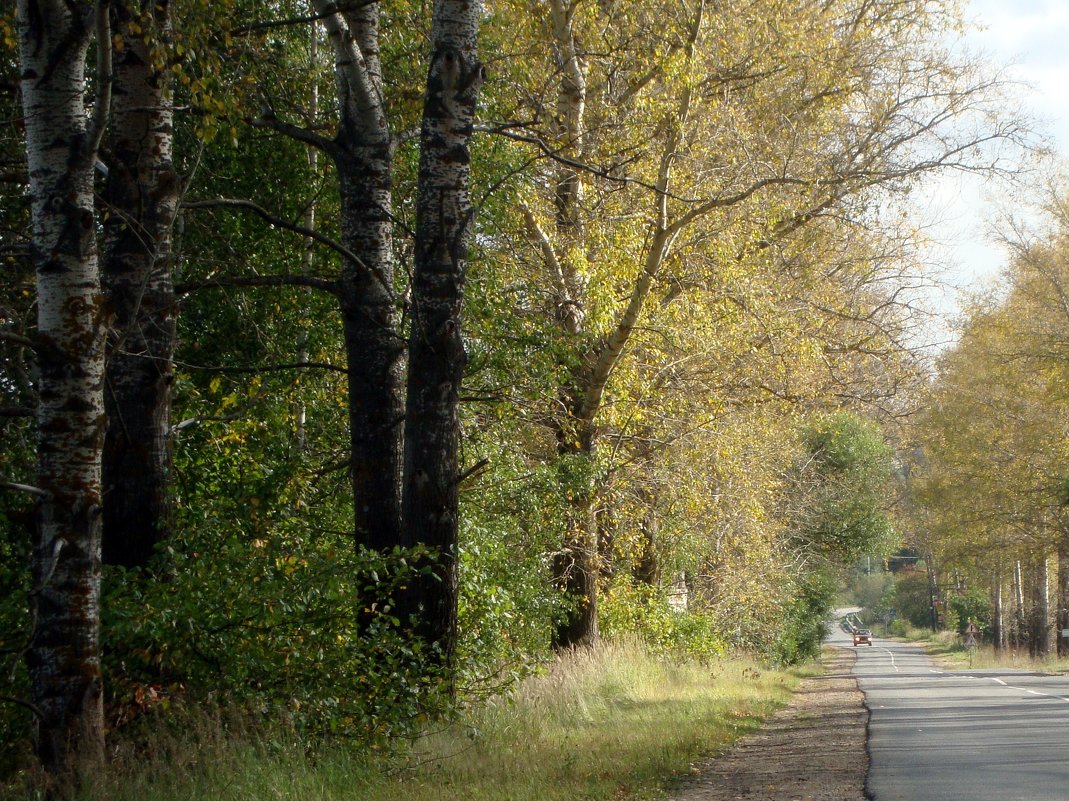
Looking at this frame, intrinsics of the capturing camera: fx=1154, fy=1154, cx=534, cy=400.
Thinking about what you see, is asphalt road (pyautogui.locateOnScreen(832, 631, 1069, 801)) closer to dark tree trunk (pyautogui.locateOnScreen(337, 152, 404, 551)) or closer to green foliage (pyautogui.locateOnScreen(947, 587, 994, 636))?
dark tree trunk (pyautogui.locateOnScreen(337, 152, 404, 551))

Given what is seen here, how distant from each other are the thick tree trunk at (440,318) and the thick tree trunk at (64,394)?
2938mm

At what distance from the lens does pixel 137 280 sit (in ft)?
29.8

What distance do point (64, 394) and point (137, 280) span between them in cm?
212

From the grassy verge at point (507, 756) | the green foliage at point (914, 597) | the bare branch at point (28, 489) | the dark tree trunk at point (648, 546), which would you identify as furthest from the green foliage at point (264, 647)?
the green foliage at point (914, 597)

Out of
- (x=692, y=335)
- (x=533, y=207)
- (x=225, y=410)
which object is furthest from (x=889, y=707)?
(x=225, y=410)

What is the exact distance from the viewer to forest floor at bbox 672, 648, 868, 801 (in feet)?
32.6

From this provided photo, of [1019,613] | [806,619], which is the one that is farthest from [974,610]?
[806,619]

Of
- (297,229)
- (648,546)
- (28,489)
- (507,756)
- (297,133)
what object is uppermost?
(297,133)

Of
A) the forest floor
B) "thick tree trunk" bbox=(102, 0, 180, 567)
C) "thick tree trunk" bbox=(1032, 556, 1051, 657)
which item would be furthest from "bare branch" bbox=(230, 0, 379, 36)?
"thick tree trunk" bbox=(1032, 556, 1051, 657)

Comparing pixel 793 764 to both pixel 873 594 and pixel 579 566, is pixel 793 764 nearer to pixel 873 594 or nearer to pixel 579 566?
pixel 579 566

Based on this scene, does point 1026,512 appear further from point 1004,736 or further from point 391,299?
point 391,299

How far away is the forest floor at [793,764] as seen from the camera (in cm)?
992

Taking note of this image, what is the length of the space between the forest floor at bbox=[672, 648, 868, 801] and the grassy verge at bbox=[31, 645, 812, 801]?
333 millimetres

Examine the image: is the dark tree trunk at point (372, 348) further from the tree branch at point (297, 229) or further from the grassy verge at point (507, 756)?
the grassy verge at point (507, 756)
